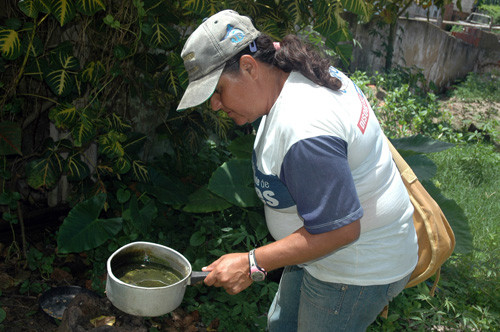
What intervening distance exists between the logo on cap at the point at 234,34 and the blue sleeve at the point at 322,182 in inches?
Result: 16.3

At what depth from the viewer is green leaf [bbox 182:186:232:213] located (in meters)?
3.29

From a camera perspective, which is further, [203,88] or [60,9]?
[60,9]

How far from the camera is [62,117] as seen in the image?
2895 millimetres

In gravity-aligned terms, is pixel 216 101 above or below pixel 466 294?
above

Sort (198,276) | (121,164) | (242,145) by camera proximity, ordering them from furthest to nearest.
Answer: (242,145), (121,164), (198,276)

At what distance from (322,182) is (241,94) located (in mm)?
428

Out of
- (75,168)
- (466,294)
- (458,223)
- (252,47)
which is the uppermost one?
(252,47)

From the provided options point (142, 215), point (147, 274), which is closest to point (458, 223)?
point (142, 215)

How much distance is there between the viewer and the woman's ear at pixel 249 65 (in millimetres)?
1569

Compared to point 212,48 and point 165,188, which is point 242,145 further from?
point 212,48

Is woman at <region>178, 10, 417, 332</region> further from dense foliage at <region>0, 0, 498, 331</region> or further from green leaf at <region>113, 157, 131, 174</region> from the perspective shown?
green leaf at <region>113, 157, 131, 174</region>

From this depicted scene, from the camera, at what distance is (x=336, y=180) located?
4.43ft

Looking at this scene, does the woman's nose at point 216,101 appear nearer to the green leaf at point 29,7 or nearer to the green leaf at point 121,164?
the green leaf at point 29,7

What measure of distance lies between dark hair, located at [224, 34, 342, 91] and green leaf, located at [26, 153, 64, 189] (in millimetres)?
1808
